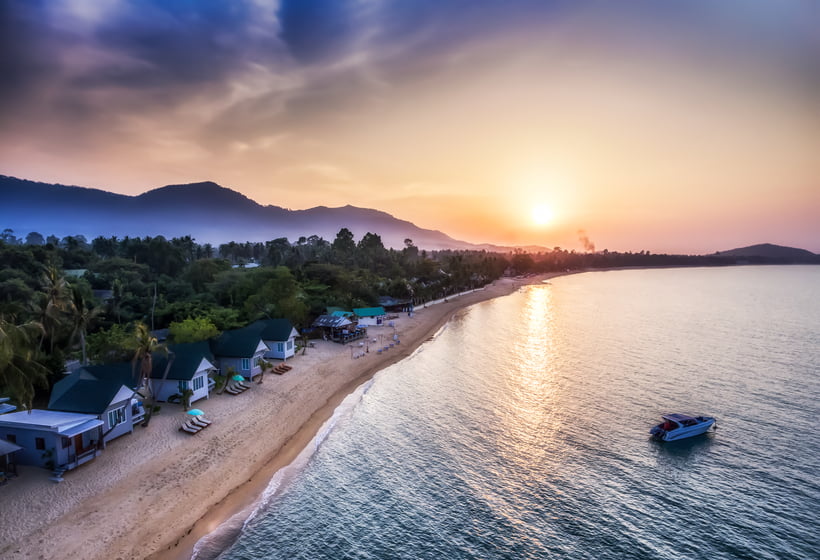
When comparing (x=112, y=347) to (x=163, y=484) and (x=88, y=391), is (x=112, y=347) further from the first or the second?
(x=163, y=484)

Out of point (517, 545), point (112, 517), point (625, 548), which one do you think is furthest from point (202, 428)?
point (625, 548)

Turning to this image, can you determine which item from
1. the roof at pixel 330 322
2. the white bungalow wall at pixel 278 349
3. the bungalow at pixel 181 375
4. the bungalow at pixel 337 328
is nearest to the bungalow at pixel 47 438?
the bungalow at pixel 181 375

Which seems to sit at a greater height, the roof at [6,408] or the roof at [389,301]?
the roof at [389,301]

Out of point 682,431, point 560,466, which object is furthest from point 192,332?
point 682,431

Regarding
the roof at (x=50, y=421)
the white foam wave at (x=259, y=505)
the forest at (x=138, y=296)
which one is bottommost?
the white foam wave at (x=259, y=505)

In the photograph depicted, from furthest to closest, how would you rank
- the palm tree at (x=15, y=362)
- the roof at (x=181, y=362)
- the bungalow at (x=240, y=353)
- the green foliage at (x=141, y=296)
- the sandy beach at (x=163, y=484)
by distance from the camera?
the bungalow at (x=240, y=353) → the roof at (x=181, y=362) → the green foliage at (x=141, y=296) → the palm tree at (x=15, y=362) → the sandy beach at (x=163, y=484)

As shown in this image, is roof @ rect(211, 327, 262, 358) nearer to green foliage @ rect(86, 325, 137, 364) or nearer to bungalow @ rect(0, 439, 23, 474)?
green foliage @ rect(86, 325, 137, 364)

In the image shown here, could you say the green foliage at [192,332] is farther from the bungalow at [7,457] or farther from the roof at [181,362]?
the bungalow at [7,457]
